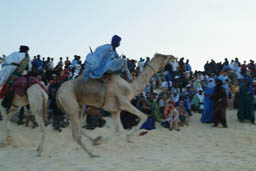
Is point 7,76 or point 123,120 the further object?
point 123,120

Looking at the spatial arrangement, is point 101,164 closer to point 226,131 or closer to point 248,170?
point 248,170

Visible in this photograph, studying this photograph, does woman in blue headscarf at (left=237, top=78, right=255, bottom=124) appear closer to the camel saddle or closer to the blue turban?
the blue turban

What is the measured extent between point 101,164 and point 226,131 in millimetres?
7607

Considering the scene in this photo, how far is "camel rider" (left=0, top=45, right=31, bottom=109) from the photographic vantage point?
8.87 m

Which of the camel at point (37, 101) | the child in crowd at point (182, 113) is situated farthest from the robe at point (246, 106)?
the camel at point (37, 101)

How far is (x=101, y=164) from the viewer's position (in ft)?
21.9

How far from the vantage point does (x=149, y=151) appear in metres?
8.99

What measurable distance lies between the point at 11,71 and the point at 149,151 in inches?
179

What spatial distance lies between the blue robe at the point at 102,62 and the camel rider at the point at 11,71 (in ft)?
7.64

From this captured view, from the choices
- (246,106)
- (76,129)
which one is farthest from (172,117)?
(76,129)

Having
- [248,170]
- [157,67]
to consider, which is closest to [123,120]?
[157,67]

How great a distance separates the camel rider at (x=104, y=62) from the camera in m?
7.56

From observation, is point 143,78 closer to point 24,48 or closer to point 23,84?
point 23,84

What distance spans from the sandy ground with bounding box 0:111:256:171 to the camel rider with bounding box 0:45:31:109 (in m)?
1.41
